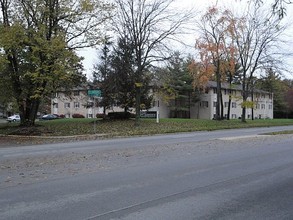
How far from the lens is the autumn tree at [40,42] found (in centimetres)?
2739

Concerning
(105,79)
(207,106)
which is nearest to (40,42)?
(105,79)

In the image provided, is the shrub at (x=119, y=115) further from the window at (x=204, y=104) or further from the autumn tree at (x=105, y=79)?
the window at (x=204, y=104)

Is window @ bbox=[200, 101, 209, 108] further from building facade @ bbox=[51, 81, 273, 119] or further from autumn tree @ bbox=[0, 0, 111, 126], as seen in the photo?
autumn tree @ bbox=[0, 0, 111, 126]

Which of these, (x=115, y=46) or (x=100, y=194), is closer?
(x=100, y=194)

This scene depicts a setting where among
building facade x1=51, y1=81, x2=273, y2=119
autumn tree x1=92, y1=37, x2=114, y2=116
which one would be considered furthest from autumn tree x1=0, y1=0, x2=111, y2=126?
building facade x1=51, y1=81, x2=273, y2=119

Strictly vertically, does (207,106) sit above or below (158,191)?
above

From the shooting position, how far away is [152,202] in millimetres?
6723

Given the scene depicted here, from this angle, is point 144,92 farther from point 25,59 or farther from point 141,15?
point 25,59

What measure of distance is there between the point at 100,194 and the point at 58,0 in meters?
26.9

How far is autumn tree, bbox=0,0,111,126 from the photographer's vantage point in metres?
27.4

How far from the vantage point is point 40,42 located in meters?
27.0

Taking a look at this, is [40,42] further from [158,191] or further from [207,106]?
[207,106]

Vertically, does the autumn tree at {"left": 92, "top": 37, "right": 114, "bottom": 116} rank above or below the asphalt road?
above

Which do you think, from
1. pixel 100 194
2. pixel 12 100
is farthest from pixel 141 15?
pixel 100 194
